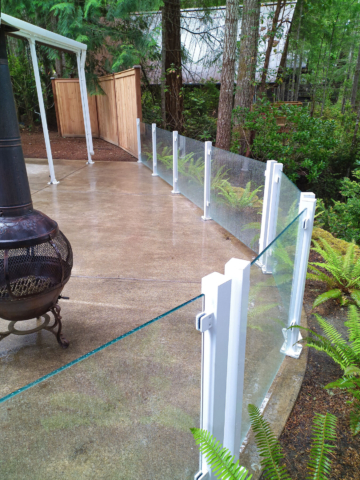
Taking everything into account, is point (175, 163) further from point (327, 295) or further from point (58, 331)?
point (58, 331)

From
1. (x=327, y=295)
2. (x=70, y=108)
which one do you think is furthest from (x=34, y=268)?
(x=70, y=108)

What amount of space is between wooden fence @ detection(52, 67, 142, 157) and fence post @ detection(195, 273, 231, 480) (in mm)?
9812

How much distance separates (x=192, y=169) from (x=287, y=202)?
315 centimetres

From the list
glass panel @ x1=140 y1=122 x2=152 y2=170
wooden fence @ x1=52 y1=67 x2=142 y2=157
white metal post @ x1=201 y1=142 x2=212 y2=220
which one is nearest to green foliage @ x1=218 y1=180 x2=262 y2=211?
white metal post @ x1=201 y1=142 x2=212 y2=220

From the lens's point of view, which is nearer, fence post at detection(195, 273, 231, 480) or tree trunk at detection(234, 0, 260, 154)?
fence post at detection(195, 273, 231, 480)

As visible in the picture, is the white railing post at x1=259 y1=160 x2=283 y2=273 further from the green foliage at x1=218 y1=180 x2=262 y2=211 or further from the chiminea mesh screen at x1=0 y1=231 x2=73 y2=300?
the chiminea mesh screen at x1=0 y1=231 x2=73 y2=300

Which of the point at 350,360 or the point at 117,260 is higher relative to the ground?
the point at 350,360

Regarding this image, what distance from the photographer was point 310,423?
2.38 m

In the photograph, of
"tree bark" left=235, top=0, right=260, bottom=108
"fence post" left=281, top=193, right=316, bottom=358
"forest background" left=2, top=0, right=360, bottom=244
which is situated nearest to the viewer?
"fence post" left=281, top=193, right=316, bottom=358

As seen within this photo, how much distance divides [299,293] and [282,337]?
14.8 inches

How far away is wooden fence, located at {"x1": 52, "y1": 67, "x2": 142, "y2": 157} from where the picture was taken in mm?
10664

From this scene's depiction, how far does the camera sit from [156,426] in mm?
1318

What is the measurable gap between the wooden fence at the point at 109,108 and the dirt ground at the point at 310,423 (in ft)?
29.8

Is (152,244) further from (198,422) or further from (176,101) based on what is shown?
(176,101)
